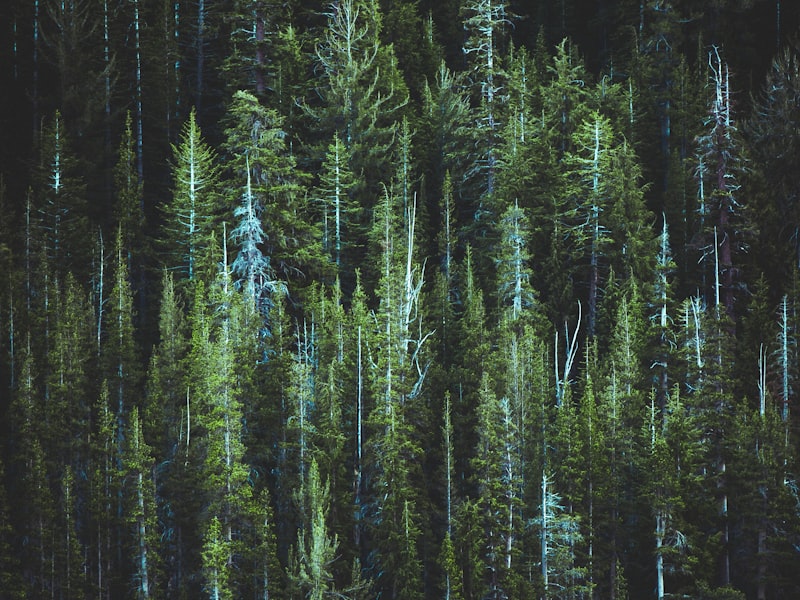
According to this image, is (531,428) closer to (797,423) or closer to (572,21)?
(797,423)

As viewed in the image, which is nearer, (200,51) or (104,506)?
(104,506)

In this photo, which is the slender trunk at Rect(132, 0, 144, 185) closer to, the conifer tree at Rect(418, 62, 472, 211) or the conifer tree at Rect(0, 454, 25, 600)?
the conifer tree at Rect(418, 62, 472, 211)

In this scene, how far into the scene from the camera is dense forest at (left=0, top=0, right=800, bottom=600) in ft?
132

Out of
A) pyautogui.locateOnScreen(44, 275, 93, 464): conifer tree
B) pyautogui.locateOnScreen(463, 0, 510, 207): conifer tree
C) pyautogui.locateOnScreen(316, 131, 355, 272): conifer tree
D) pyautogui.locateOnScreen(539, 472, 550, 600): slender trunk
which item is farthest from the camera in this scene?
pyautogui.locateOnScreen(463, 0, 510, 207): conifer tree

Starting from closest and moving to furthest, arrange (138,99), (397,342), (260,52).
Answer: (397,342), (260,52), (138,99)

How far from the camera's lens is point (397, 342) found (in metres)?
41.9


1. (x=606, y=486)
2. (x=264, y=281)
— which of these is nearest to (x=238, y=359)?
(x=264, y=281)

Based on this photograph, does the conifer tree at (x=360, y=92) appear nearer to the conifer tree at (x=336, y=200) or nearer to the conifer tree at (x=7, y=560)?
the conifer tree at (x=336, y=200)

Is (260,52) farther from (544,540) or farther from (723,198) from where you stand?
(544,540)

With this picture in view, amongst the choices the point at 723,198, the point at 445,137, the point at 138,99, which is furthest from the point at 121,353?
the point at 723,198

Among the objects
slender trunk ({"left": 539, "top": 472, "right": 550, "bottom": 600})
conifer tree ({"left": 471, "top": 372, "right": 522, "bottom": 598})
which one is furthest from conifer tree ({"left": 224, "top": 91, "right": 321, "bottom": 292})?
slender trunk ({"left": 539, "top": 472, "right": 550, "bottom": 600})

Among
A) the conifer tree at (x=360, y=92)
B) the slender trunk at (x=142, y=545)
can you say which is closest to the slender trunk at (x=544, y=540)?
the slender trunk at (x=142, y=545)

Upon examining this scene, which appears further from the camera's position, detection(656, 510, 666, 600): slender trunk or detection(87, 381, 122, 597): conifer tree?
detection(87, 381, 122, 597): conifer tree

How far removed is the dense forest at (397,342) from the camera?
40.3 metres
